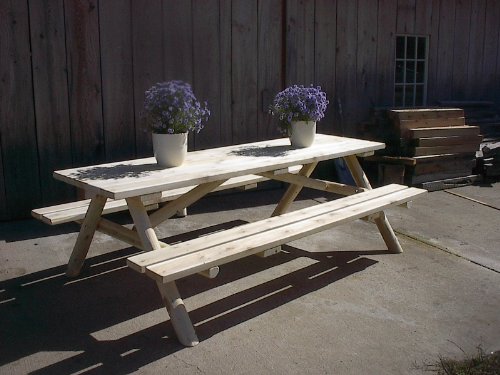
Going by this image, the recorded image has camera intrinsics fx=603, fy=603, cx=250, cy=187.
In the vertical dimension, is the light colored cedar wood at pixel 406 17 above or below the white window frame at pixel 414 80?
above

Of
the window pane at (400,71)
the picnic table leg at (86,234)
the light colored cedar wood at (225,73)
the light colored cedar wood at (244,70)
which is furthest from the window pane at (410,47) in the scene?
the picnic table leg at (86,234)

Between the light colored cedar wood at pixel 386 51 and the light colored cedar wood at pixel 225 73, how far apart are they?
2260mm

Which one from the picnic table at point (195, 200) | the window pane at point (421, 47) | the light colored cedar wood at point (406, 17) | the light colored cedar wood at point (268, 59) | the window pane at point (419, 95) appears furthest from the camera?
the window pane at point (419, 95)

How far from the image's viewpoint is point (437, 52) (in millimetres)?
8461

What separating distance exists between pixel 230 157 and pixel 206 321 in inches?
50.3

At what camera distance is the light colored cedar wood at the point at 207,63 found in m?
6.35

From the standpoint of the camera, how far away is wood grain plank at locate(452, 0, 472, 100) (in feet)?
28.2

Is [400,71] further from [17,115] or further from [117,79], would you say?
[17,115]

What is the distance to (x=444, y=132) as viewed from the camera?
7.34m

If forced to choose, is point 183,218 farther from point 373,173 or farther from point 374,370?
point 374,370

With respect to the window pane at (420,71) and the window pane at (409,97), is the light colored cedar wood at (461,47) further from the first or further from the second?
the window pane at (409,97)

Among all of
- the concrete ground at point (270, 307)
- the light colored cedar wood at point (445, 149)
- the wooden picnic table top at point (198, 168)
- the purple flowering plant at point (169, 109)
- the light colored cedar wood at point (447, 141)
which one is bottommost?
the concrete ground at point (270, 307)

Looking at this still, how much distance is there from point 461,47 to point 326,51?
2.54m

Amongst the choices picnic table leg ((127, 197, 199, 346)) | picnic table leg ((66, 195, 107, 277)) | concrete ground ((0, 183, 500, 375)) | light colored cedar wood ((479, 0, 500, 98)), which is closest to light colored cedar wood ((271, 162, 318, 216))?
concrete ground ((0, 183, 500, 375))
